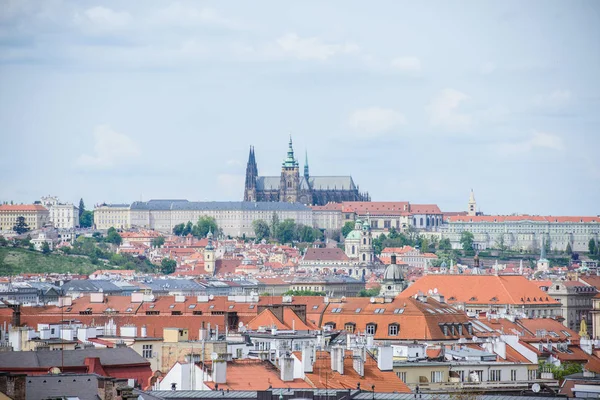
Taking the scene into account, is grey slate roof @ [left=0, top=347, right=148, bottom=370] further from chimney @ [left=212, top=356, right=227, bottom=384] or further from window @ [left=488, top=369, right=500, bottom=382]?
window @ [left=488, top=369, right=500, bottom=382]

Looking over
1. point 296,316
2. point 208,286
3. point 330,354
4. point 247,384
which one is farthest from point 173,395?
point 208,286

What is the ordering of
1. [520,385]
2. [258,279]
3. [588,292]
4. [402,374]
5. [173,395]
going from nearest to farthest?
[173,395]
[402,374]
[520,385]
[588,292]
[258,279]

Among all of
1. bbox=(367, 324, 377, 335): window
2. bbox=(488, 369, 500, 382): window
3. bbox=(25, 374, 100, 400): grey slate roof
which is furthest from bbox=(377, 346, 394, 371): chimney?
bbox=(367, 324, 377, 335): window

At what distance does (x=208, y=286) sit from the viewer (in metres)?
152

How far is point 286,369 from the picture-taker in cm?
3741

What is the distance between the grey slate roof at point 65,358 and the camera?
3761 cm

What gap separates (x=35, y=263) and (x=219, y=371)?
149827 mm

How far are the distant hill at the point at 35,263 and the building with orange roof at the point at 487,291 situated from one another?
7697 centimetres

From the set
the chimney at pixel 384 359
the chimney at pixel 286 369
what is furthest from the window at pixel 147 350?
the chimney at pixel 286 369

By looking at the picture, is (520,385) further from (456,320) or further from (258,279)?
(258,279)

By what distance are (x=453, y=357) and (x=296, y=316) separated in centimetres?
1278

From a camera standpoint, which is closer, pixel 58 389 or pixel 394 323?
pixel 58 389

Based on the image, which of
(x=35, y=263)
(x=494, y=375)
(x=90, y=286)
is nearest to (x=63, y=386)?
(x=494, y=375)

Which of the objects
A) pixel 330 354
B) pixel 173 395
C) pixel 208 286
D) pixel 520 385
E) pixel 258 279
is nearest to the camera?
pixel 173 395
